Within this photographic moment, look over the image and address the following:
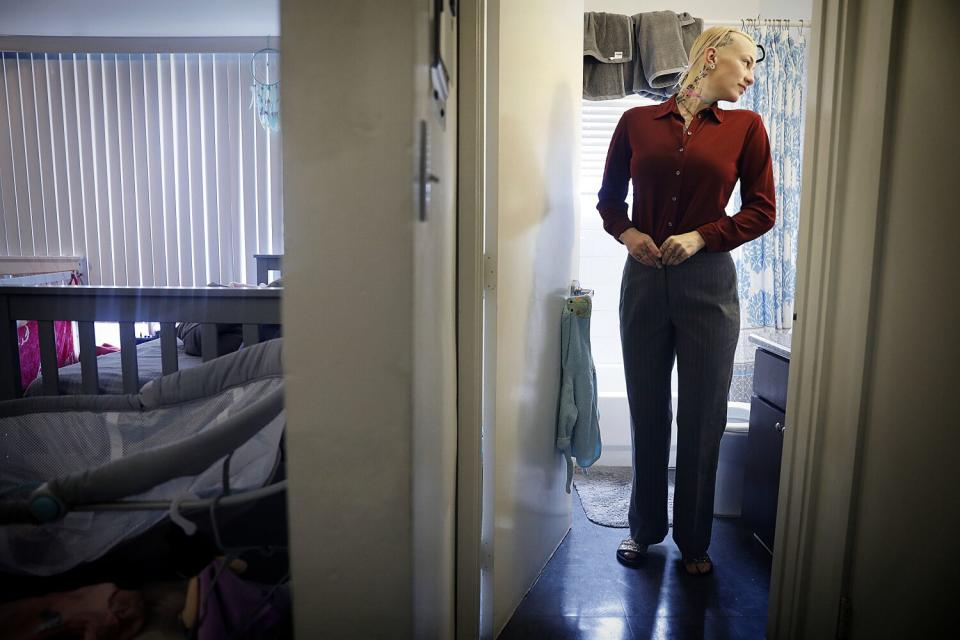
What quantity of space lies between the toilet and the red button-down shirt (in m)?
0.73

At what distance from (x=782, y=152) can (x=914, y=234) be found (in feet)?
5.46

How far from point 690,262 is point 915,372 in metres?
0.64

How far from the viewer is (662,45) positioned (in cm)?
236

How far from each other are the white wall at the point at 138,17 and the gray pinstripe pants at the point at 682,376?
9.11ft

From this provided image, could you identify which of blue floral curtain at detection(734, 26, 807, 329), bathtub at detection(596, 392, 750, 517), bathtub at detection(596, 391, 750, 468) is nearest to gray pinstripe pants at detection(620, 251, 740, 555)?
Answer: bathtub at detection(596, 392, 750, 517)

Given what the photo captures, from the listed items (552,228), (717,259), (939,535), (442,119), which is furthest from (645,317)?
(442,119)

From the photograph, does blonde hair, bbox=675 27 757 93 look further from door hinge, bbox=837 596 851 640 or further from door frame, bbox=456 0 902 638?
door hinge, bbox=837 596 851 640

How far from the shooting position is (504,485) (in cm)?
141

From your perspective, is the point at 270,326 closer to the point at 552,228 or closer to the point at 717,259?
the point at 552,228

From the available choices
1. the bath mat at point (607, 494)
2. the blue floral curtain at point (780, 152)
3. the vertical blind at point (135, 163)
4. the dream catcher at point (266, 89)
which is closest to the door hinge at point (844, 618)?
the bath mat at point (607, 494)

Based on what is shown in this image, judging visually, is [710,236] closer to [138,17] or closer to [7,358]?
[7,358]

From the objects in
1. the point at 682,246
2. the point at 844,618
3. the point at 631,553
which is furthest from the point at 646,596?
the point at 682,246

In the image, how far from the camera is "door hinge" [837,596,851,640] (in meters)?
1.16

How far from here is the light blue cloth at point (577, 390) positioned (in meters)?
1.73
